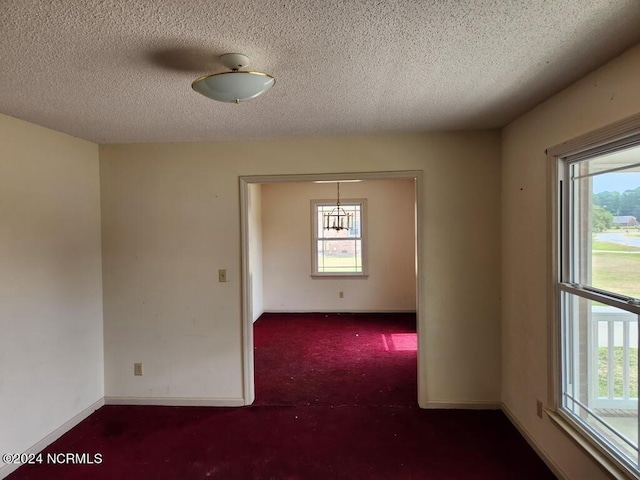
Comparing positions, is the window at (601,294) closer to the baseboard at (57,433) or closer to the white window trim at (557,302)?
the white window trim at (557,302)

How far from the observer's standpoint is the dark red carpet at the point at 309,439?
2.32 meters

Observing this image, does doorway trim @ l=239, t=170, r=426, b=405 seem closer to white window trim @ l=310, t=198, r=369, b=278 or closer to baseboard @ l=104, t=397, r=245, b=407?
baseboard @ l=104, t=397, r=245, b=407

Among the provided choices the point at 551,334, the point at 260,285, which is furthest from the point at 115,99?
the point at 260,285

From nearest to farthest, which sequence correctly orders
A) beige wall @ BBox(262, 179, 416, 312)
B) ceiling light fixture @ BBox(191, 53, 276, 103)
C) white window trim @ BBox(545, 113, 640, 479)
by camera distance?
ceiling light fixture @ BBox(191, 53, 276, 103)
white window trim @ BBox(545, 113, 640, 479)
beige wall @ BBox(262, 179, 416, 312)

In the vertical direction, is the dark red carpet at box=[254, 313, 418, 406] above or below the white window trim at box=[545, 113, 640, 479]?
below

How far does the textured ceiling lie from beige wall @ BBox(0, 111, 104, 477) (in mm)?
356

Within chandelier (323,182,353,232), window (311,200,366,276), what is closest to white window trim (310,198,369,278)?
window (311,200,366,276)

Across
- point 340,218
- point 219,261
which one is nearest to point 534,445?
point 219,261

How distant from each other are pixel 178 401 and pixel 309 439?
1.27m

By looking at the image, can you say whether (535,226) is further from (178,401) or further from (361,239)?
(361,239)

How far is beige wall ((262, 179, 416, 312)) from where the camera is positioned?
250 inches

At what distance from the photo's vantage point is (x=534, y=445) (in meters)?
2.45

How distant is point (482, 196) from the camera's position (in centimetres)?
296

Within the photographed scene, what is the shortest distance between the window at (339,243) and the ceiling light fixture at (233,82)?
4843 mm
